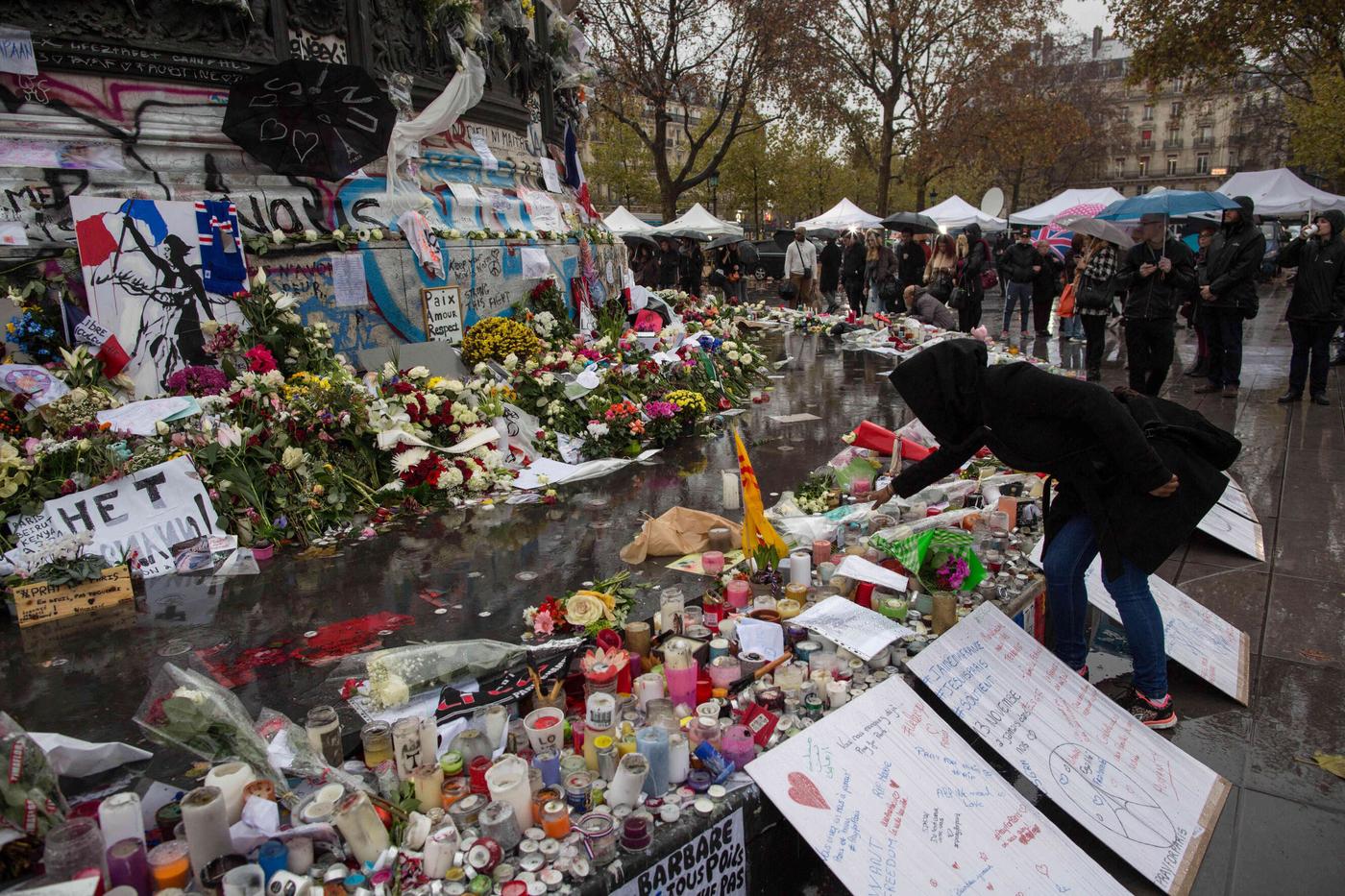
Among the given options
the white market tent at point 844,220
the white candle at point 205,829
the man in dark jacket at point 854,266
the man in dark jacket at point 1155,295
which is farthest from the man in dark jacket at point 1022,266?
the white candle at point 205,829

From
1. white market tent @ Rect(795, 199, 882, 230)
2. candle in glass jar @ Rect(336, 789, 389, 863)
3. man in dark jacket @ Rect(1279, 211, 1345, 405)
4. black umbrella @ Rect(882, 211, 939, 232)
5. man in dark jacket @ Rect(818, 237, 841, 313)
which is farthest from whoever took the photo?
white market tent @ Rect(795, 199, 882, 230)

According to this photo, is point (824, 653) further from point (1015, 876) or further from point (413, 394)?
point (413, 394)

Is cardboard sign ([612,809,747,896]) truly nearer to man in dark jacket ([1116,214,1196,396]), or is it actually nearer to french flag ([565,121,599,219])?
man in dark jacket ([1116,214,1196,396])

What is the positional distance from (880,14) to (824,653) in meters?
28.3

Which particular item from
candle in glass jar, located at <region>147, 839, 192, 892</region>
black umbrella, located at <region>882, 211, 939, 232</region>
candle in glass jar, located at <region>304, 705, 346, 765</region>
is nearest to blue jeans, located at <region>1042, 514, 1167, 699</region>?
candle in glass jar, located at <region>304, 705, 346, 765</region>

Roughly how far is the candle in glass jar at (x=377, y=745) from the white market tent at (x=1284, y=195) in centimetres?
2223

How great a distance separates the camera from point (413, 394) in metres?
6.77

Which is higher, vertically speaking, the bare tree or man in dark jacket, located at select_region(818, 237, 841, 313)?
the bare tree

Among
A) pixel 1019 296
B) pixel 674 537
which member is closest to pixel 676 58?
pixel 1019 296

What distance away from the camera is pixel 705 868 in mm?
2555

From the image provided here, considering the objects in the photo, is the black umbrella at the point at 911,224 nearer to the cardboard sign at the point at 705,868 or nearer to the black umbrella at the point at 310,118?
the black umbrella at the point at 310,118

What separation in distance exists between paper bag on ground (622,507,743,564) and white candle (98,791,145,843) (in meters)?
2.97

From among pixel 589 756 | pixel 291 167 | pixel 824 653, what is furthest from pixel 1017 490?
pixel 291 167

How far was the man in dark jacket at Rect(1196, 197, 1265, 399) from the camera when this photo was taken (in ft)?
29.5
